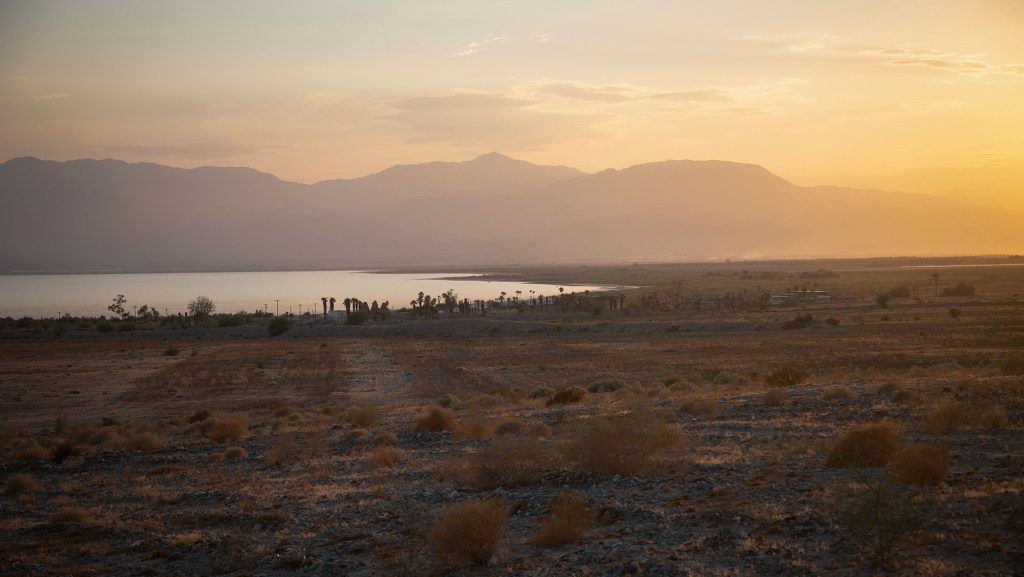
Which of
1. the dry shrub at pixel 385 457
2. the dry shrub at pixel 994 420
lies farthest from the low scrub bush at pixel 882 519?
the dry shrub at pixel 385 457

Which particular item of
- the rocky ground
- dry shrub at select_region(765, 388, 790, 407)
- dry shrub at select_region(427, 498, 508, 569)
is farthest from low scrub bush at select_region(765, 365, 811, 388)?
dry shrub at select_region(427, 498, 508, 569)

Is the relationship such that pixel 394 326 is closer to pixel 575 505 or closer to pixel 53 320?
pixel 53 320

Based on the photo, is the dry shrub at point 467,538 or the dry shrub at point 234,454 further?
the dry shrub at point 234,454

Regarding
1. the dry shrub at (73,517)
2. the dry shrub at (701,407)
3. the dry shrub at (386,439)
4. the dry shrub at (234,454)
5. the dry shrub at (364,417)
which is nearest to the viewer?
the dry shrub at (73,517)

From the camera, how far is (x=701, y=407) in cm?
2036

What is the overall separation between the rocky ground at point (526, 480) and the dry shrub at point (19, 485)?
0.11 feet

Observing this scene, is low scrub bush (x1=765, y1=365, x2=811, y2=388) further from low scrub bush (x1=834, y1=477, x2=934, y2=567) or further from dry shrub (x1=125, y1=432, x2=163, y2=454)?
low scrub bush (x1=834, y1=477, x2=934, y2=567)

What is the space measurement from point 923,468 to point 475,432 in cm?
1096

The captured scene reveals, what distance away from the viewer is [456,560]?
966 cm

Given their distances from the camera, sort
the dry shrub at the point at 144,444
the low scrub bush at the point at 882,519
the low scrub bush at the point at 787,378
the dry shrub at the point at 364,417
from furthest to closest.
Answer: the low scrub bush at the point at 787,378 → the dry shrub at the point at 364,417 → the dry shrub at the point at 144,444 → the low scrub bush at the point at 882,519

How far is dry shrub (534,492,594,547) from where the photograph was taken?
33.6 ft

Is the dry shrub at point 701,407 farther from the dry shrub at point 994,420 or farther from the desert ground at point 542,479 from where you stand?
the dry shrub at point 994,420

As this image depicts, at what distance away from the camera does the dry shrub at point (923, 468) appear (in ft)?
35.1

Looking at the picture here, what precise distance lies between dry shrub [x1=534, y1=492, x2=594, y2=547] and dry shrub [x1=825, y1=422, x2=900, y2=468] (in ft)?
14.2
